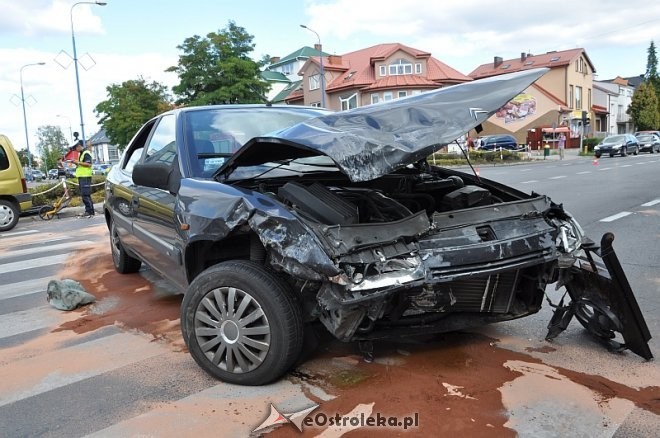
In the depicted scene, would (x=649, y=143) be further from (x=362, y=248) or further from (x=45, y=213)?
(x=362, y=248)

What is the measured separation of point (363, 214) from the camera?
3521 millimetres

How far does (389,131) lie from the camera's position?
10.8 ft

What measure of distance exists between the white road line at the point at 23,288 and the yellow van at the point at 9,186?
19.3ft

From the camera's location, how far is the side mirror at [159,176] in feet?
12.9

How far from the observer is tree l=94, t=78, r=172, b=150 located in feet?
161

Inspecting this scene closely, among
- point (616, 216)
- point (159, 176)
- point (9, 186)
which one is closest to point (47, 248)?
point (9, 186)

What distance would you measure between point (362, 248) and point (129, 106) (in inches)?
2012

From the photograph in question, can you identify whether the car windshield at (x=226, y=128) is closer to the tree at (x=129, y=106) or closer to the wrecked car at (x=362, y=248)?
the wrecked car at (x=362, y=248)

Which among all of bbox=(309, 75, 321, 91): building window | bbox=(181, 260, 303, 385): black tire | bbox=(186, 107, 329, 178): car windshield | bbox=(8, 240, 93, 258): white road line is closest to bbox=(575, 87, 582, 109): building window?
bbox=(309, 75, 321, 91): building window

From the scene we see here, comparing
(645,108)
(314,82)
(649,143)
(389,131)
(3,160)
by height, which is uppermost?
(314,82)

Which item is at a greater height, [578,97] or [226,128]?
[578,97]

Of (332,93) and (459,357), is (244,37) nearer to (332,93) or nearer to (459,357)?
(332,93)

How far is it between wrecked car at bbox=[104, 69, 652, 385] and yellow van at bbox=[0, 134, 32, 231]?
911 cm

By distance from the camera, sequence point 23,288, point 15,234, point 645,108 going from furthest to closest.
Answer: point 645,108
point 15,234
point 23,288
